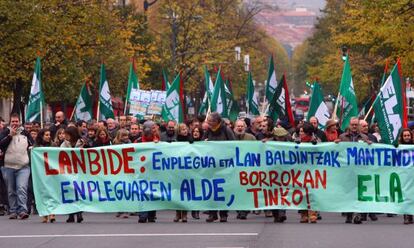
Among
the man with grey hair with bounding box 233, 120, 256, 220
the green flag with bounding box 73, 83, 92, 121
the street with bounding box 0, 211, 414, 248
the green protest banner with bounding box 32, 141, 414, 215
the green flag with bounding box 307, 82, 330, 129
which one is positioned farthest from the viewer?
the green flag with bounding box 73, 83, 92, 121

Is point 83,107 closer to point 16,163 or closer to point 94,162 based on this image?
point 16,163

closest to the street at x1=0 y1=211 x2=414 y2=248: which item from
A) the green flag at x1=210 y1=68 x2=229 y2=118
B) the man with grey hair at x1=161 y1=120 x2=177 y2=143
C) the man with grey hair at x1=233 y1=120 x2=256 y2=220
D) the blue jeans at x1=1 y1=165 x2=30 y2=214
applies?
the man with grey hair at x1=233 y1=120 x2=256 y2=220

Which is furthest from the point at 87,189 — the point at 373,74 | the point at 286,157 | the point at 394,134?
the point at 373,74

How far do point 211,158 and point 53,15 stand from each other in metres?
19.6

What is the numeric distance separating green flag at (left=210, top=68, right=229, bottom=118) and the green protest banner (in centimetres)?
932

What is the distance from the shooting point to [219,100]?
93.5 ft

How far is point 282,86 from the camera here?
2611 cm

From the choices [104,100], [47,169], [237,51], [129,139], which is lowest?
[47,169]

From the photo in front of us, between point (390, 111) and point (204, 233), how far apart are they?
15.2 ft

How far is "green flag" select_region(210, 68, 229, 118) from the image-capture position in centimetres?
2793

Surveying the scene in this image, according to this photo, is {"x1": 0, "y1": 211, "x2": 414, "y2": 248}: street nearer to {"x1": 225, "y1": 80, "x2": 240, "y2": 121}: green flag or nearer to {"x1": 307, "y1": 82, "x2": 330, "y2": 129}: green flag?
{"x1": 307, "y1": 82, "x2": 330, "y2": 129}: green flag

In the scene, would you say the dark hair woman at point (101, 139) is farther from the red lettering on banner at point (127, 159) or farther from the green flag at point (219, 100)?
the green flag at point (219, 100)

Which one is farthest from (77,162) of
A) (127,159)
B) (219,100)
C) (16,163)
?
(219,100)

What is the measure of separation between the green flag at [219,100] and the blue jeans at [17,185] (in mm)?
8762
